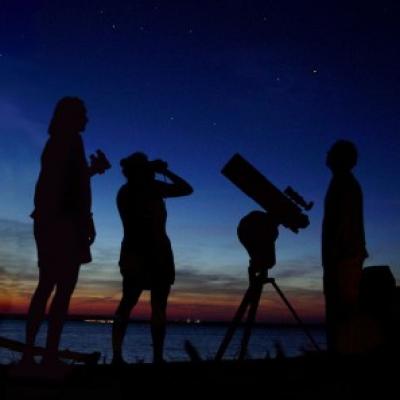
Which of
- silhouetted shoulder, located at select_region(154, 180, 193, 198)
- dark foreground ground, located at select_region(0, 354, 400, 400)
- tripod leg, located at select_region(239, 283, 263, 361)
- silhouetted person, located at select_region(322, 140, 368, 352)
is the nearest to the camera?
dark foreground ground, located at select_region(0, 354, 400, 400)

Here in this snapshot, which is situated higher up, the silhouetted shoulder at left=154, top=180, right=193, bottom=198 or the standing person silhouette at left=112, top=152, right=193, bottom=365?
the silhouetted shoulder at left=154, top=180, right=193, bottom=198

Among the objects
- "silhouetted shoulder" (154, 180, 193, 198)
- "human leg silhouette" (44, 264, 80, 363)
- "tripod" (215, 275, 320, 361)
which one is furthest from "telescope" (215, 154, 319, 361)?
"human leg silhouette" (44, 264, 80, 363)

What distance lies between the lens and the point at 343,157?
5.55m

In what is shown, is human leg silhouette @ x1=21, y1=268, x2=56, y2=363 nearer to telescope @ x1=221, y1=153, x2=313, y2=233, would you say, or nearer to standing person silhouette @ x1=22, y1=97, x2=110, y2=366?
standing person silhouette @ x1=22, y1=97, x2=110, y2=366

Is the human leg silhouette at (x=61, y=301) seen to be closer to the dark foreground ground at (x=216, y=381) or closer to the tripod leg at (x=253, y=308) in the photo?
the dark foreground ground at (x=216, y=381)

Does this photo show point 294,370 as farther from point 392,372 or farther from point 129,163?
point 129,163

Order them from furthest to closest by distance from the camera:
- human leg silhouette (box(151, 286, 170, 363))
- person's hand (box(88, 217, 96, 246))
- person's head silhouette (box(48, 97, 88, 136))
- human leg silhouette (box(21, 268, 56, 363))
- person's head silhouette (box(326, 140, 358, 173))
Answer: person's head silhouette (box(326, 140, 358, 173))
human leg silhouette (box(151, 286, 170, 363))
person's head silhouette (box(48, 97, 88, 136))
person's hand (box(88, 217, 96, 246))
human leg silhouette (box(21, 268, 56, 363))

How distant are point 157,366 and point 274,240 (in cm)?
224

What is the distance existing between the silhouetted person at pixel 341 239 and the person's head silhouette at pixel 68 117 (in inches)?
100

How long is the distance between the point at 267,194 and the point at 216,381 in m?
2.63

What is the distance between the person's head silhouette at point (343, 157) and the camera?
5.55m

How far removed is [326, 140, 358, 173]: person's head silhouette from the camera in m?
5.55

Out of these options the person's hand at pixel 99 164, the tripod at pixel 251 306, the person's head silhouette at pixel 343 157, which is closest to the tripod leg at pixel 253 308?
Result: the tripod at pixel 251 306

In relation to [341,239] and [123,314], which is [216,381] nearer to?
[123,314]
